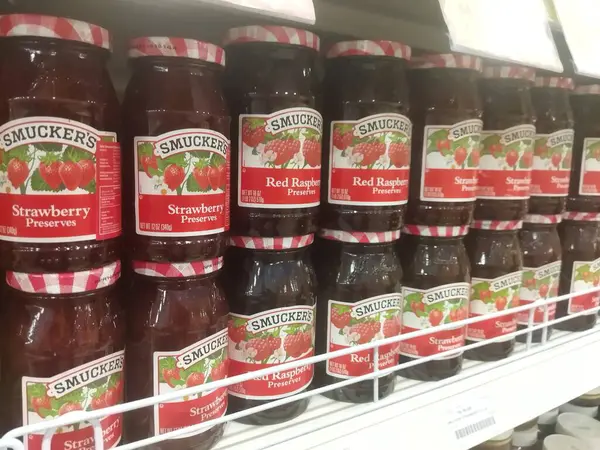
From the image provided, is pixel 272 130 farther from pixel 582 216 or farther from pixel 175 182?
pixel 582 216

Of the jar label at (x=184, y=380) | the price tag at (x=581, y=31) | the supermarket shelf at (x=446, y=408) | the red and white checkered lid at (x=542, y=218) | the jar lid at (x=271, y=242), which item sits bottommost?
the supermarket shelf at (x=446, y=408)

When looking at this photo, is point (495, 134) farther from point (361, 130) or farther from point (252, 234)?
point (252, 234)

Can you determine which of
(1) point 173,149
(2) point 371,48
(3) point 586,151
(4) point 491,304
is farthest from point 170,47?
(3) point 586,151

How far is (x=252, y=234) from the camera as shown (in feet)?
2.91

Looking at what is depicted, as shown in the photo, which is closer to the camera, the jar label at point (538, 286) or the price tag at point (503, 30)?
the price tag at point (503, 30)

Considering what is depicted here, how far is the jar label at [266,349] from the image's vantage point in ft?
2.93

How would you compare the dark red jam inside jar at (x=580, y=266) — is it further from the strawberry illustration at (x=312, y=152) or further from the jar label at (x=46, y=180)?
the jar label at (x=46, y=180)

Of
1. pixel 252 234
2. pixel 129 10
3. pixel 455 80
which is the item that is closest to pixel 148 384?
pixel 252 234

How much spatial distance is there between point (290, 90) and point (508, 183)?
537 mm

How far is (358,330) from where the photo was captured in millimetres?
962

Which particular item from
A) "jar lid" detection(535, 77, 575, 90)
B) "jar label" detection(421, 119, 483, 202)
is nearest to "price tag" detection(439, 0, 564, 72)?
"jar label" detection(421, 119, 483, 202)

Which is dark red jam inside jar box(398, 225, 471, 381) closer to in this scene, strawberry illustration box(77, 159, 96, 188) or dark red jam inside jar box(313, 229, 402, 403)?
dark red jam inside jar box(313, 229, 402, 403)

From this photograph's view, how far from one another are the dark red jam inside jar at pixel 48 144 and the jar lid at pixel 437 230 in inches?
24.0

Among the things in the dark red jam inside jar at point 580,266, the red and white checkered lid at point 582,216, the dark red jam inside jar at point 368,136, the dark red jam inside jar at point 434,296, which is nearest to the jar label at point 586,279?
the dark red jam inside jar at point 580,266
